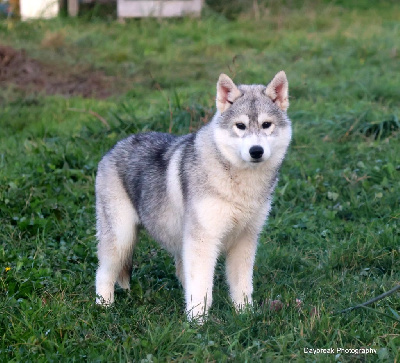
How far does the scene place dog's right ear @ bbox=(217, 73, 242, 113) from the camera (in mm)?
4574

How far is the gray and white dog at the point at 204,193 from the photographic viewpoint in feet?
14.4

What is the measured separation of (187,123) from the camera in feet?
25.8

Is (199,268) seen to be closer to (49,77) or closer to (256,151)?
(256,151)

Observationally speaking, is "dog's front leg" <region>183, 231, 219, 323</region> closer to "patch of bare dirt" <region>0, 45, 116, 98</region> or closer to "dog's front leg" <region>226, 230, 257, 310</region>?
"dog's front leg" <region>226, 230, 257, 310</region>

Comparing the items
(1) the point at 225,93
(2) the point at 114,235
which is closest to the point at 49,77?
(2) the point at 114,235

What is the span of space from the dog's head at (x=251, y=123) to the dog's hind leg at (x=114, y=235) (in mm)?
974

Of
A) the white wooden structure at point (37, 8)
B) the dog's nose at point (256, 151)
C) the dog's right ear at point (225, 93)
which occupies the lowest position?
the dog's nose at point (256, 151)

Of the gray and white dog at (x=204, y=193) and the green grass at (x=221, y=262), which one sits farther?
the gray and white dog at (x=204, y=193)

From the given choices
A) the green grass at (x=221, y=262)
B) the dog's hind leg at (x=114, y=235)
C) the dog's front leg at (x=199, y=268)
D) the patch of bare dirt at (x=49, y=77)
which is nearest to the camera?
the green grass at (x=221, y=262)

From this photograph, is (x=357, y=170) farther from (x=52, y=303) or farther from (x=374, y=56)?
(x=374, y=56)

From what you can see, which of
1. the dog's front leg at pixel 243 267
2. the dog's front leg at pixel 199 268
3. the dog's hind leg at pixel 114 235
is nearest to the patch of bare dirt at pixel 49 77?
the dog's hind leg at pixel 114 235

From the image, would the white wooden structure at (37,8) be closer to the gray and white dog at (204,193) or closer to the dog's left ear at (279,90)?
the gray and white dog at (204,193)

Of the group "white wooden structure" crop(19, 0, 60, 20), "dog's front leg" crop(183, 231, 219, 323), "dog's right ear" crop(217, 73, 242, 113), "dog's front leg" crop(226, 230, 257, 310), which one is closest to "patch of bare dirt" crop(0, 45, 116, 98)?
"white wooden structure" crop(19, 0, 60, 20)

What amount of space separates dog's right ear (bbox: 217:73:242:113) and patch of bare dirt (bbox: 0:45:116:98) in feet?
18.8
